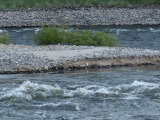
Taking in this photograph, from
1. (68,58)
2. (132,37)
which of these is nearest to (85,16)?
(132,37)

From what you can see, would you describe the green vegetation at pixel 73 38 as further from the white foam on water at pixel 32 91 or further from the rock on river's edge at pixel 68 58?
the white foam on water at pixel 32 91

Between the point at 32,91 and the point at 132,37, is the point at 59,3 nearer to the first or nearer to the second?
the point at 132,37

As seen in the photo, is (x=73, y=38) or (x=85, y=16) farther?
(x=85, y=16)

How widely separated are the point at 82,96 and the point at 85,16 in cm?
4154

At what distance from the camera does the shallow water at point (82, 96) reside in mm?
19072

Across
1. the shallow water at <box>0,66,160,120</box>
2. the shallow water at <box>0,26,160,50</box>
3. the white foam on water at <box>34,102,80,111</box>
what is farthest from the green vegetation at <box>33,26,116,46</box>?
the white foam on water at <box>34,102,80,111</box>

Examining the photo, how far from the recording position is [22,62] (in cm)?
2777

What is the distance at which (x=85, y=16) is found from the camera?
6272 cm

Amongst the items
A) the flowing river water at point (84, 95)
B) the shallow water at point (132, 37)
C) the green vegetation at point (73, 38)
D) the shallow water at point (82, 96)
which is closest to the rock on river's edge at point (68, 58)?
the flowing river water at point (84, 95)

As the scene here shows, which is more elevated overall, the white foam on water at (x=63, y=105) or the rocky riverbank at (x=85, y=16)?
the white foam on water at (x=63, y=105)

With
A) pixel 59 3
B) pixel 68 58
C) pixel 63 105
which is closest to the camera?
pixel 63 105

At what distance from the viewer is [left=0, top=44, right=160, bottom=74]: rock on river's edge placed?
27344 mm

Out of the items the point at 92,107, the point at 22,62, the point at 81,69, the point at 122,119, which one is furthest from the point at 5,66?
the point at 122,119

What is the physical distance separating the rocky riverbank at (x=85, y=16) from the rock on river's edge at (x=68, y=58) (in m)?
27.8
